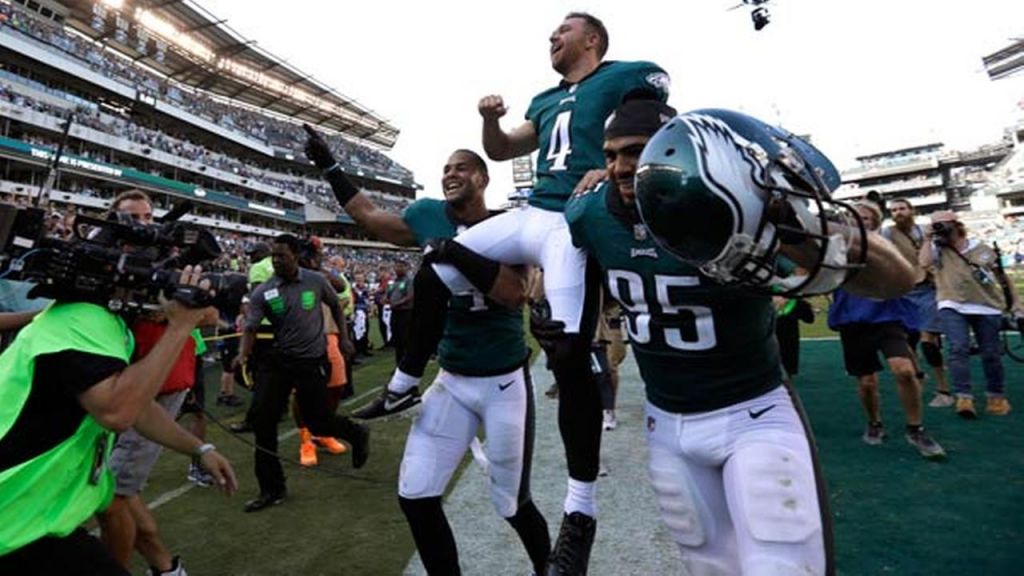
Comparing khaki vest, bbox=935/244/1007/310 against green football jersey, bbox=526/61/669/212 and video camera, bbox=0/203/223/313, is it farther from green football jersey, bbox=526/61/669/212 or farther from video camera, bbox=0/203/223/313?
video camera, bbox=0/203/223/313

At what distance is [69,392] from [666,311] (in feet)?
6.16

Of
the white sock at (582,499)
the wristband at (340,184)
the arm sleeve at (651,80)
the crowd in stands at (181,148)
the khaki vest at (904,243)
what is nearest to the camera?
the white sock at (582,499)

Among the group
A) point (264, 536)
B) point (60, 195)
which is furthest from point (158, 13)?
point (264, 536)

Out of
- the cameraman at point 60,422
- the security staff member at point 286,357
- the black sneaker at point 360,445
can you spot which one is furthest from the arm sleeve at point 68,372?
the security staff member at point 286,357

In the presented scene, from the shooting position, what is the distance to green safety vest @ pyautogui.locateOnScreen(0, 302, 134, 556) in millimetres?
1761

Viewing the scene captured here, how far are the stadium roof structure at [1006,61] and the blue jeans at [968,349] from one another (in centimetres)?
7535

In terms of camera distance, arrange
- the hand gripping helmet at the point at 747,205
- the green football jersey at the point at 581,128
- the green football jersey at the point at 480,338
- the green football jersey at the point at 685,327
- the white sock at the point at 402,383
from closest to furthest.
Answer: the hand gripping helmet at the point at 747,205, the green football jersey at the point at 685,327, the green football jersey at the point at 581,128, the white sock at the point at 402,383, the green football jersey at the point at 480,338

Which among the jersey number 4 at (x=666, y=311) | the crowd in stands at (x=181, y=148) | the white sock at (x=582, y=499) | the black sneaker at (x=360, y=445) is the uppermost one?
the crowd in stands at (x=181, y=148)

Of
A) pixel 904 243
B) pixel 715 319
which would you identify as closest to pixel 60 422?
pixel 715 319

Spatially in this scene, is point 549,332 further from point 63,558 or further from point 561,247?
point 63,558

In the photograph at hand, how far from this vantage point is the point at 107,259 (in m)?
2.02

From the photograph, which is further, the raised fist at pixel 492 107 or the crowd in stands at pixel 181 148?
the crowd in stands at pixel 181 148

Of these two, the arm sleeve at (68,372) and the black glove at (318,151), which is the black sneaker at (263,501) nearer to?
the black glove at (318,151)

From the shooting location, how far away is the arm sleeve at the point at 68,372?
5.98 feet
